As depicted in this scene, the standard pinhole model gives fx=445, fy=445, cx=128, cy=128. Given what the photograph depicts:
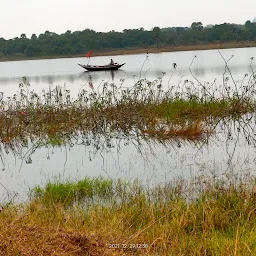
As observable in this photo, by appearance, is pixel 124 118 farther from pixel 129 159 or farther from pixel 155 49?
pixel 155 49

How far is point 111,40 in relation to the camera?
85.1 meters

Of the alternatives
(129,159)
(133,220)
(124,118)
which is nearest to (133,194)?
(133,220)

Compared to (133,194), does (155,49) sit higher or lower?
higher

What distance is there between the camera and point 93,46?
273 feet

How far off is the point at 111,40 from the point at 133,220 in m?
81.2

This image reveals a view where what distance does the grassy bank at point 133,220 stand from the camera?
14.6 ft

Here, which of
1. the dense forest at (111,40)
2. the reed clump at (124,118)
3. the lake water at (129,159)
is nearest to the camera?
the lake water at (129,159)

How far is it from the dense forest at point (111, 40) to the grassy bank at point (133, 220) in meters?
76.2

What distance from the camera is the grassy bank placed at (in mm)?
4447

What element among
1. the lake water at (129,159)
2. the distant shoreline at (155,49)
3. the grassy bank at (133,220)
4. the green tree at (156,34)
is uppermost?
the green tree at (156,34)

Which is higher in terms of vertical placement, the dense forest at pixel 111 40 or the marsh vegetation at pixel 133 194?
the dense forest at pixel 111 40

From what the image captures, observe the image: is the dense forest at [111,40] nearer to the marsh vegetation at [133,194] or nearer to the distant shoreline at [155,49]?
the distant shoreline at [155,49]
